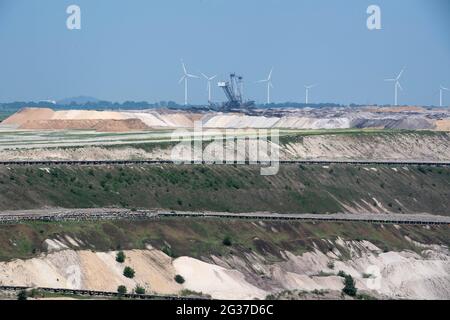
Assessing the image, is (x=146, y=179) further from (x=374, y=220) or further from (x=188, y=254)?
(x=188, y=254)

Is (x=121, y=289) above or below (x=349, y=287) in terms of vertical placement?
above

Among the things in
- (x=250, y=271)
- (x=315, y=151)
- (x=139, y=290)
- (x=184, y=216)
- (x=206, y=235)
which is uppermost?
(x=184, y=216)

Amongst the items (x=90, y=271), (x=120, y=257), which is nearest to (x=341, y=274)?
(x=120, y=257)

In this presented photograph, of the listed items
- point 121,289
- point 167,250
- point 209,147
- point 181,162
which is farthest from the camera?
point 209,147

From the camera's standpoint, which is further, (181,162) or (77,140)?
(77,140)

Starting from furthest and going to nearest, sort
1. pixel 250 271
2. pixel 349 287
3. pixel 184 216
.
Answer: pixel 184 216
pixel 250 271
pixel 349 287

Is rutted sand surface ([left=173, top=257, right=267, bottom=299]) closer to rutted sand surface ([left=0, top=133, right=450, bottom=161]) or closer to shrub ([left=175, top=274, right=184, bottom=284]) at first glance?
shrub ([left=175, top=274, right=184, bottom=284])

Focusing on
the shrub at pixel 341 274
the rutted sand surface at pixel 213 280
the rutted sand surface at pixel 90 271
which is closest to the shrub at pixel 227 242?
the rutted sand surface at pixel 213 280

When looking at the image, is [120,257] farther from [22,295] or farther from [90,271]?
[22,295]
